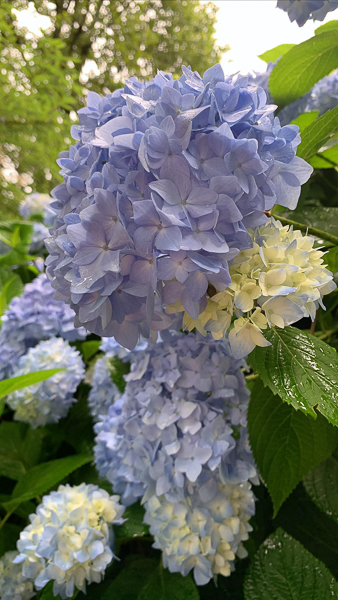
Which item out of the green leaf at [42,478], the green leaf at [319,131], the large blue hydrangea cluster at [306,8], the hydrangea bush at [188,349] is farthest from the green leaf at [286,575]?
the large blue hydrangea cluster at [306,8]

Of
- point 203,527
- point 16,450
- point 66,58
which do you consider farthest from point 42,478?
point 66,58

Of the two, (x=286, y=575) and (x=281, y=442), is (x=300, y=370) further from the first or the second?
(x=286, y=575)

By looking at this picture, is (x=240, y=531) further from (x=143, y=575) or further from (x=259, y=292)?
(x=259, y=292)

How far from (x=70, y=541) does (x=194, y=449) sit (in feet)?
0.52

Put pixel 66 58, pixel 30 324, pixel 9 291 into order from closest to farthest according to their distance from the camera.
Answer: pixel 30 324, pixel 9 291, pixel 66 58

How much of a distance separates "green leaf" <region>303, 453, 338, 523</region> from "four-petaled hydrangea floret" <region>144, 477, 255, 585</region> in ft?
0.23

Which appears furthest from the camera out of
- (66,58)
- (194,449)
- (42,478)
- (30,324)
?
(66,58)

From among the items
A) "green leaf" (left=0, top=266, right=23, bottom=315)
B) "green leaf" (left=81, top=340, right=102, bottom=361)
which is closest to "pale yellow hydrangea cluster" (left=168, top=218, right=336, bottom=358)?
"green leaf" (left=81, top=340, right=102, bottom=361)

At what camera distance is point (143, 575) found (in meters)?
0.43

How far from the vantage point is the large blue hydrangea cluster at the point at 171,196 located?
0.22m

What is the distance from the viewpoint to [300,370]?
0.87ft

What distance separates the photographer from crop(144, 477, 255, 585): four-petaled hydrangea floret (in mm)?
365

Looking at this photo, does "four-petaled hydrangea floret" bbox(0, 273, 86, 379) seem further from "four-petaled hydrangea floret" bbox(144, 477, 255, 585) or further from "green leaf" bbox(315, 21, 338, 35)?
"green leaf" bbox(315, 21, 338, 35)

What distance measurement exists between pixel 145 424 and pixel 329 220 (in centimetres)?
28
